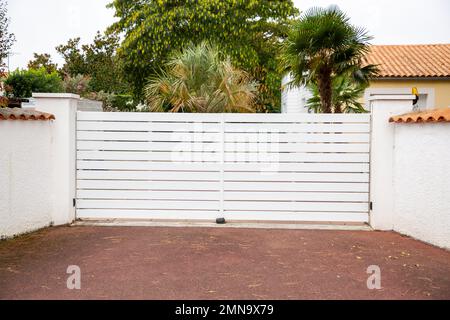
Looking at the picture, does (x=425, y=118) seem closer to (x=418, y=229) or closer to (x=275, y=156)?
(x=418, y=229)

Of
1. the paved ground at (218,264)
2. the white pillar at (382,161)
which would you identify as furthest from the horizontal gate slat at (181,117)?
the paved ground at (218,264)

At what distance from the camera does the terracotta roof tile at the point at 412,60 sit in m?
17.3

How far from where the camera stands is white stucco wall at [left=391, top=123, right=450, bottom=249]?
6.57 m

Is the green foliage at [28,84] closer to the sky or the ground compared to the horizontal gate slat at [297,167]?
closer to the sky

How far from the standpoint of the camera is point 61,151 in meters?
7.79

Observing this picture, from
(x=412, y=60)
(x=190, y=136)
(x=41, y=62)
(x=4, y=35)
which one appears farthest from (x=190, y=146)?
(x=41, y=62)

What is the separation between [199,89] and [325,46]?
3.07 meters

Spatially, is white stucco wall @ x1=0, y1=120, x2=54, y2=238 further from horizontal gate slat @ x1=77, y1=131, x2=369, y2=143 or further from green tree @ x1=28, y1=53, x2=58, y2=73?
green tree @ x1=28, y1=53, x2=58, y2=73

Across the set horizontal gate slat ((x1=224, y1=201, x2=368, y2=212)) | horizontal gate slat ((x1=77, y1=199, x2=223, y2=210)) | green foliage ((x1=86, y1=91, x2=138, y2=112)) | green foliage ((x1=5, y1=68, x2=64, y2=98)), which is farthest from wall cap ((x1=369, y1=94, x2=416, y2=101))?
green foliage ((x1=5, y1=68, x2=64, y2=98))

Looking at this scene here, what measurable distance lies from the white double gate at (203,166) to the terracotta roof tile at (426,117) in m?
1.03

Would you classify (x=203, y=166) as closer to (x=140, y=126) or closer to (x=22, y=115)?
(x=140, y=126)

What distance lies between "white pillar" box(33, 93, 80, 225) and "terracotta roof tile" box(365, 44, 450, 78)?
1195 cm

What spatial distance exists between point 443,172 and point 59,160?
5.97m

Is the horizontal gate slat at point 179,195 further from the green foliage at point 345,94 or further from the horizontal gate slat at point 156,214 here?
the green foliage at point 345,94
